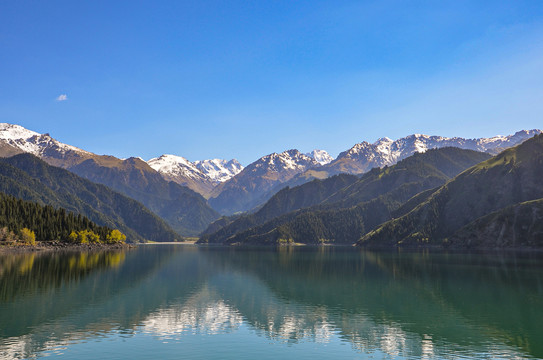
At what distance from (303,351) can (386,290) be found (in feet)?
175

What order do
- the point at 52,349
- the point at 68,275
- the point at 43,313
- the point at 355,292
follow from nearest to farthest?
the point at 52,349, the point at 43,313, the point at 355,292, the point at 68,275

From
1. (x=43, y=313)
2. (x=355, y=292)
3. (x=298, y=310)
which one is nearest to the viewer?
(x=43, y=313)

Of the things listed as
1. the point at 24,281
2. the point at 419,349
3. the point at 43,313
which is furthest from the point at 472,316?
the point at 24,281

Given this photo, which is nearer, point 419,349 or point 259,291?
point 419,349

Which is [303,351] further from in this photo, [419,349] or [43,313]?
[43,313]

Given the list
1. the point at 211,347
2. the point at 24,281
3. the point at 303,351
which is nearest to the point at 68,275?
the point at 24,281

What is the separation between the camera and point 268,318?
67.0 meters

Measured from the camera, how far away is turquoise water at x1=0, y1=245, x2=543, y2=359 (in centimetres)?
4844

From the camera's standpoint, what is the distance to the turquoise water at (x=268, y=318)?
159ft

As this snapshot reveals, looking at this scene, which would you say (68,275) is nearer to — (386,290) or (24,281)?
(24,281)

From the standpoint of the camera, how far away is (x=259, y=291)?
9712 centimetres

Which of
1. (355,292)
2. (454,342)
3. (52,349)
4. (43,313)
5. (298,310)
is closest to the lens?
(52,349)

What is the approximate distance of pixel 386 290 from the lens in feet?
317

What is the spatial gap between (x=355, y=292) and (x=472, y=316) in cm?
2969
